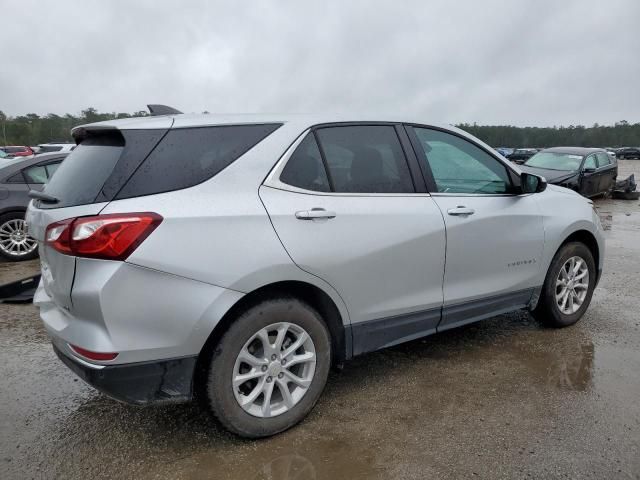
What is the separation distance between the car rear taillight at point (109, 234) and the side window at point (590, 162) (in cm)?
1407

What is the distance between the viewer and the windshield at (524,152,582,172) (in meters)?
13.8

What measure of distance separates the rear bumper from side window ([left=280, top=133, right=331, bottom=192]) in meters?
1.04

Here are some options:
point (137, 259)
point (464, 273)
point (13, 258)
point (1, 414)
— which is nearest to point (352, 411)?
point (464, 273)

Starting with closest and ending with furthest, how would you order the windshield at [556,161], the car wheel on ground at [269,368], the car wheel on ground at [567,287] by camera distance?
the car wheel on ground at [269,368]
the car wheel on ground at [567,287]
the windshield at [556,161]

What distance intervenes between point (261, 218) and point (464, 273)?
157 cm

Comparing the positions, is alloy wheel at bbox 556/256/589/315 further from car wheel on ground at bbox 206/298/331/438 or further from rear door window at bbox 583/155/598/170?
rear door window at bbox 583/155/598/170

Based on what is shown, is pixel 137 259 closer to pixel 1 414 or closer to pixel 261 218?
pixel 261 218

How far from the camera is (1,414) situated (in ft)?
9.70

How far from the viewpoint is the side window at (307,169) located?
2.70 meters

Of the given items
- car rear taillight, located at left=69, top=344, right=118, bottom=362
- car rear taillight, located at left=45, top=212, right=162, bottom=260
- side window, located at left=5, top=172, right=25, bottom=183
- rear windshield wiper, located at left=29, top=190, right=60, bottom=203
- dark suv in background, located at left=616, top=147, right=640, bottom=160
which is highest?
rear windshield wiper, located at left=29, top=190, right=60, bottom=203

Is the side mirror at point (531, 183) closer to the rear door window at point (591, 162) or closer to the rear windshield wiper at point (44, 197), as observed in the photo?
the rear windshield wiper at point (44, 197)

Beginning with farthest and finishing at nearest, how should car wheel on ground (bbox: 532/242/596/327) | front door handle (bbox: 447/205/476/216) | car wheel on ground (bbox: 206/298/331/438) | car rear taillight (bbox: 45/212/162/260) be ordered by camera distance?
car wheel on ground (bbox: 532/242/596/327) < front door handle (bbox: 447/205/476/216) < car wheel on ground (bbox: 206/298/331/438) < car rear taillight (bbox: 45/212/162/260)

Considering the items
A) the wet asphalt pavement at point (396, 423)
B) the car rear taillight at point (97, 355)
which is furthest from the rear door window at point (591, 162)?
the car rear taillight at point (97, 355)

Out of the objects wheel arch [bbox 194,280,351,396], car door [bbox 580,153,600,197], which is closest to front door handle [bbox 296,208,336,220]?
wheel arch [bbox 194,280,351,396]
